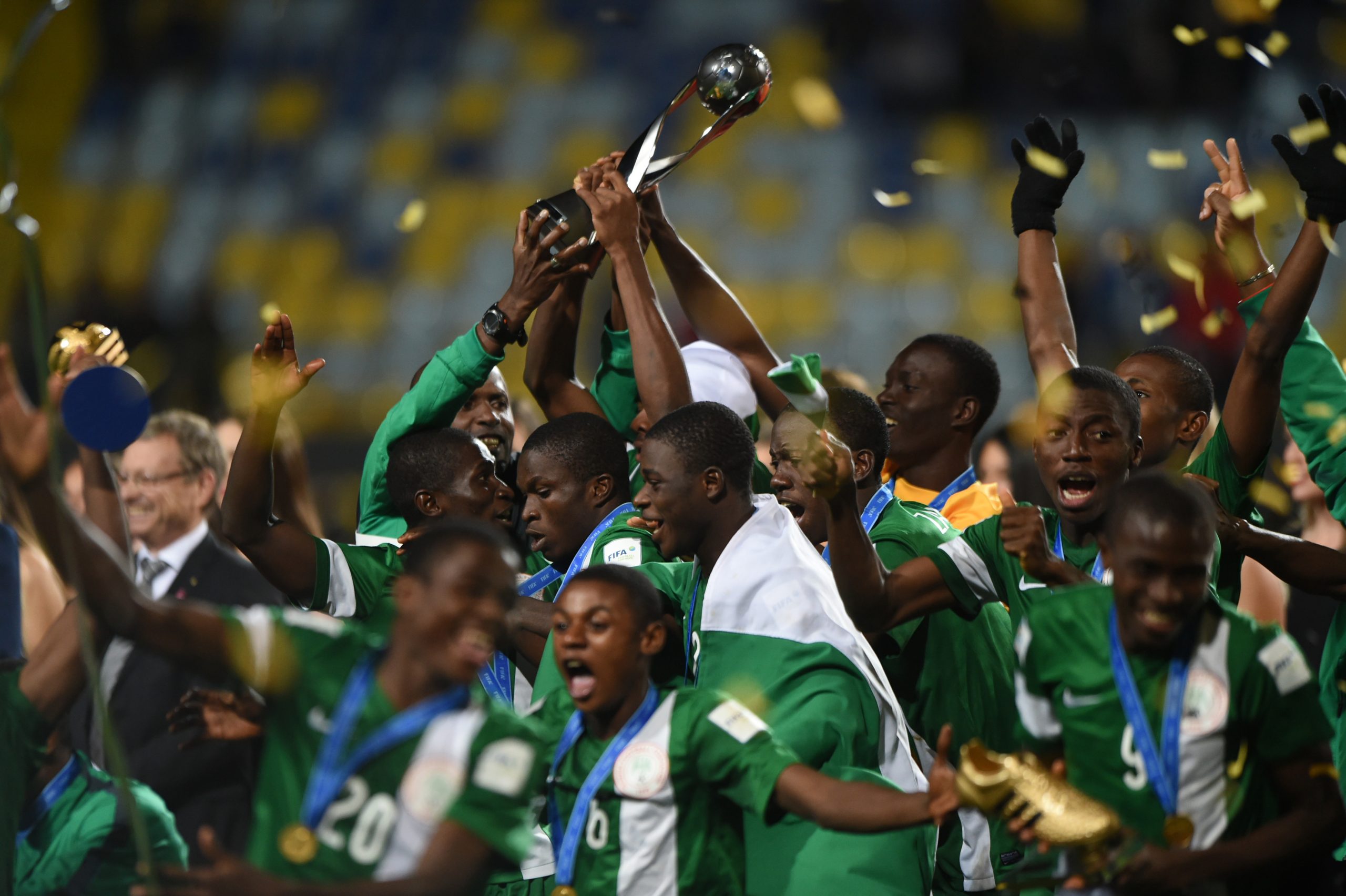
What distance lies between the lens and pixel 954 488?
4.45 meters

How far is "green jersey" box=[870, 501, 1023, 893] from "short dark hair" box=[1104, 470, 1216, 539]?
43.3 inches

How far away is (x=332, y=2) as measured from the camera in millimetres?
12070

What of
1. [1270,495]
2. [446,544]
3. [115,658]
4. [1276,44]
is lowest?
[1276,44]

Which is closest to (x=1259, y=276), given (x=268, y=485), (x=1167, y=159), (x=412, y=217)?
(x=268, y=485)

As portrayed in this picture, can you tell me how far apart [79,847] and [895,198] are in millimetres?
8480

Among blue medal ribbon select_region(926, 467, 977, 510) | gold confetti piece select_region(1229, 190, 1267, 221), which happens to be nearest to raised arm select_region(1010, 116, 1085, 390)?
blue medal ribbon select_region(926, 467, 977, 510)

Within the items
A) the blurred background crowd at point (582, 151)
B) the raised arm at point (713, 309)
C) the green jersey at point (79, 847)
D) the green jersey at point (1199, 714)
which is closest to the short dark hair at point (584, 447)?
the raised arm at point (713, 309)

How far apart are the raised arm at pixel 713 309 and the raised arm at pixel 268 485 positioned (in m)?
1.49

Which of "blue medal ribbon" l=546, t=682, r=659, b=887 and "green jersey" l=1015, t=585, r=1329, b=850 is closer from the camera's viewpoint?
"green jersey" l=1015, t=585, r=1329, b=850

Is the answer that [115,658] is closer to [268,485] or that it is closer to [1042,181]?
[268,485]

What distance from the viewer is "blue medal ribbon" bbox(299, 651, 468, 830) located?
7.33 feet

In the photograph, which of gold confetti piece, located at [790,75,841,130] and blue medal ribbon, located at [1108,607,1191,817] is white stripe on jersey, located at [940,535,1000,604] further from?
gold confetti piece, located at [790,75,841,130]

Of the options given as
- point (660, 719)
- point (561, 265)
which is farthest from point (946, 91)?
point (660, 719)

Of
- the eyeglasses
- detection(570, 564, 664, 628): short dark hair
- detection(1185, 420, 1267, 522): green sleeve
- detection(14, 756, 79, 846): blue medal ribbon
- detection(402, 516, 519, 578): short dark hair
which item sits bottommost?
detection(1185, 420, 1267, 522): green sleeve
